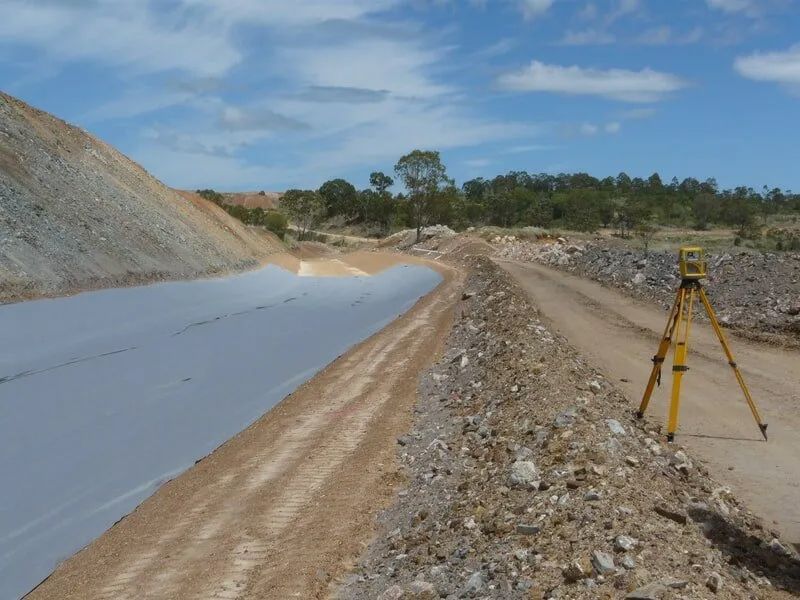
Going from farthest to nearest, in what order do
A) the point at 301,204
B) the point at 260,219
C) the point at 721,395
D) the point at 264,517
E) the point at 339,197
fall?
the point at 339,197 < the point at 301,204 < the point at 260,219 < the point at 721,395 < the point at 264,517

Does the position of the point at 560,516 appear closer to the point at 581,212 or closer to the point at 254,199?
the point at 581,212

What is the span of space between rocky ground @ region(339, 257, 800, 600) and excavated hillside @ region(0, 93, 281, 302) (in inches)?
543

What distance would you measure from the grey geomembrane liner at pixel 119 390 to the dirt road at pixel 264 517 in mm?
440

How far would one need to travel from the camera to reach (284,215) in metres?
81.5

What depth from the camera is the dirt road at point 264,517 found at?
23.7 ft

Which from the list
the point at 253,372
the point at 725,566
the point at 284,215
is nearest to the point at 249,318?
the point at 253,372

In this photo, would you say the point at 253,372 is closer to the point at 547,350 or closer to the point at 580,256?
the point at 547,350

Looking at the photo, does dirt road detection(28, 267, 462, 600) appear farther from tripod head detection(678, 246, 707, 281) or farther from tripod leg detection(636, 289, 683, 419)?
tripod head detection(678, 246, 707, 281)

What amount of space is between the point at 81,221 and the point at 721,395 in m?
22.7

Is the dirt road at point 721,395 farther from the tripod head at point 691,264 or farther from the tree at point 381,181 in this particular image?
the tree at point 381,181

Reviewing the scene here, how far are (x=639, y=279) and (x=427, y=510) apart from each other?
18.9 metres

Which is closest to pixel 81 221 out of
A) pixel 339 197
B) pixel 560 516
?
pixel 560 516

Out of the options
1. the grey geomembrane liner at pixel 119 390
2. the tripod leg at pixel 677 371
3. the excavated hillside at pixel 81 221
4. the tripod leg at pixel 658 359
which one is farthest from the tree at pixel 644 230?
the tripod leg at pixel 677 371

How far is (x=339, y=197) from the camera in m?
107
